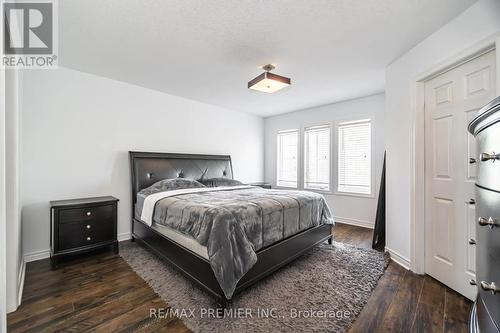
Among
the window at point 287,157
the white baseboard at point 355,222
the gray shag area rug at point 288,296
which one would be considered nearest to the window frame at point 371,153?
the white baseboard at point 355,222

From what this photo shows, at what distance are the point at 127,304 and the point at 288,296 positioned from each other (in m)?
1.38

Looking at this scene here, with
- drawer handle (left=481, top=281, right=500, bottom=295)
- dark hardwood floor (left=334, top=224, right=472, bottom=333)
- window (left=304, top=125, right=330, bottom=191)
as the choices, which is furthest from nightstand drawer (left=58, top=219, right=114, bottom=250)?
window (left=304, top=125, right=330, bottom=191)

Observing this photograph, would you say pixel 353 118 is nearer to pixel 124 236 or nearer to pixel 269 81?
pixel 269 81

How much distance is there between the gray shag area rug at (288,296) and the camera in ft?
5.20

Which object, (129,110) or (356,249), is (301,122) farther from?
(129,110)

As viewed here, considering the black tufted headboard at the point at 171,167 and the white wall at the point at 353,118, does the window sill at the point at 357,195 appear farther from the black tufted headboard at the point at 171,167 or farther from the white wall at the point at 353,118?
the black tufted headboard at the point at 171,167

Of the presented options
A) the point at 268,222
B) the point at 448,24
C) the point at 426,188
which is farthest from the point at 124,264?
the point at 448,24

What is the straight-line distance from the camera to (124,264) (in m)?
2.51

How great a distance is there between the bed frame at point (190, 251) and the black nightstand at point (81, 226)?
1.36 ft

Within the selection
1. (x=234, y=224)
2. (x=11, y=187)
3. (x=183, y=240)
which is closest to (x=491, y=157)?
(x=234, y=224)

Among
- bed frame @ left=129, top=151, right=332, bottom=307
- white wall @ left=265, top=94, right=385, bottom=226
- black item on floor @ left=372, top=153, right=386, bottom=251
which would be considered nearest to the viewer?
bed frame @ left=129, top=151, right=332, bottom=307

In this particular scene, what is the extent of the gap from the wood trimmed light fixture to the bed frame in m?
1.81

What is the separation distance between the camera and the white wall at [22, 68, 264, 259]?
258 centimetres

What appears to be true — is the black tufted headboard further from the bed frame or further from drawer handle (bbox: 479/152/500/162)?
drawer handle (bbox: 479/152/500/162)
